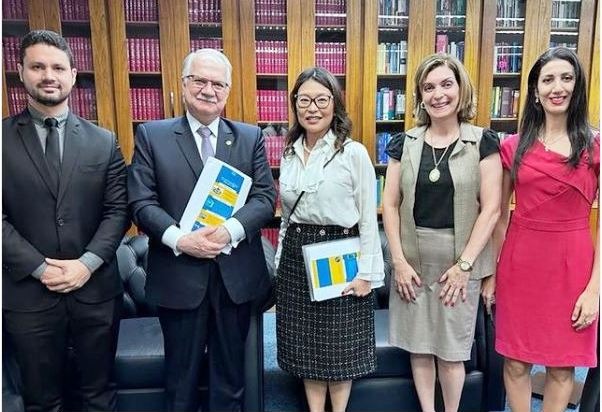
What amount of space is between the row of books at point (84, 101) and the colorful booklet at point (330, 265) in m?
2.14

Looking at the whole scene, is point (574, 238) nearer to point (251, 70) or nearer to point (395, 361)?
point (395, 361)

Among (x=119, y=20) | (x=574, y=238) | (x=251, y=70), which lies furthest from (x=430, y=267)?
(x=119, y=20)

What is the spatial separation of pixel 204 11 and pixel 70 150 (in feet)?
6.16

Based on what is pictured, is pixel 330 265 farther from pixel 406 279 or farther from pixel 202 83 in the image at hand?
pixel 202 83

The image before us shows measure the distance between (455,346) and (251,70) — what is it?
2178mm

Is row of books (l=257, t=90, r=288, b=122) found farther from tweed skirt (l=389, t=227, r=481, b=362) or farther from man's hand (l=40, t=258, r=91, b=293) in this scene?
man's hand (l=40, t=258, r=91, b=293)

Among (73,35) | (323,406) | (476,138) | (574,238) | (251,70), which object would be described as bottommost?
(323,406)

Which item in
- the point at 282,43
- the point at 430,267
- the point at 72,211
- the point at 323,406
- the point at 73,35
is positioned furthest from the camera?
the point at 282,43

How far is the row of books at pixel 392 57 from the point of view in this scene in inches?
123

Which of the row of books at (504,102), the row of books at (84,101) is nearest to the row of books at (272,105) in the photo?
the row of books at (84,101)

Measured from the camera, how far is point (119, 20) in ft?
9.58

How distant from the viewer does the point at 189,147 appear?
4.90 ft

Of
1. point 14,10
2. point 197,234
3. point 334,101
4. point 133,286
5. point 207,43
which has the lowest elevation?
point 133,286

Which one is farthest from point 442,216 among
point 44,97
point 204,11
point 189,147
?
point 204,11
